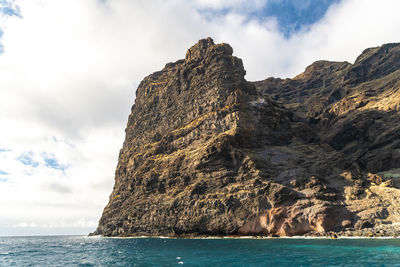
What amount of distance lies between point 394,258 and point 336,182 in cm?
5966

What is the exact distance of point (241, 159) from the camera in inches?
4043

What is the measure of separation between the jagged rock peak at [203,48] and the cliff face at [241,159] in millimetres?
807

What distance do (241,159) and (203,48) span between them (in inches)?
3143

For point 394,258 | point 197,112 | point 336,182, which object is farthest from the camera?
point 197,112

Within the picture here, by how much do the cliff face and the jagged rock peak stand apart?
81cm

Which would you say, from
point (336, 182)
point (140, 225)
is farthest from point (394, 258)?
point (140, 225)

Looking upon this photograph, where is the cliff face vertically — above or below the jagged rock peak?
below

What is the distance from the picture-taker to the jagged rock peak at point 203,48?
14550 cm

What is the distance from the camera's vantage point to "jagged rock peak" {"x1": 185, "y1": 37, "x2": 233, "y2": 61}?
146 meters

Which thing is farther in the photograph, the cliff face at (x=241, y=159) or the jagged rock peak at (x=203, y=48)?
the jagged rock peak at (x=203, y=48)

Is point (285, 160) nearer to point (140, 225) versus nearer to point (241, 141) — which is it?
point (241, 141)

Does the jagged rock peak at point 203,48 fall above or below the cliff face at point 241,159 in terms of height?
above

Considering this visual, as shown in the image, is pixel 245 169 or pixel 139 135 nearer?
pixel 245 169

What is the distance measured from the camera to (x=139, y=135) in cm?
16700
